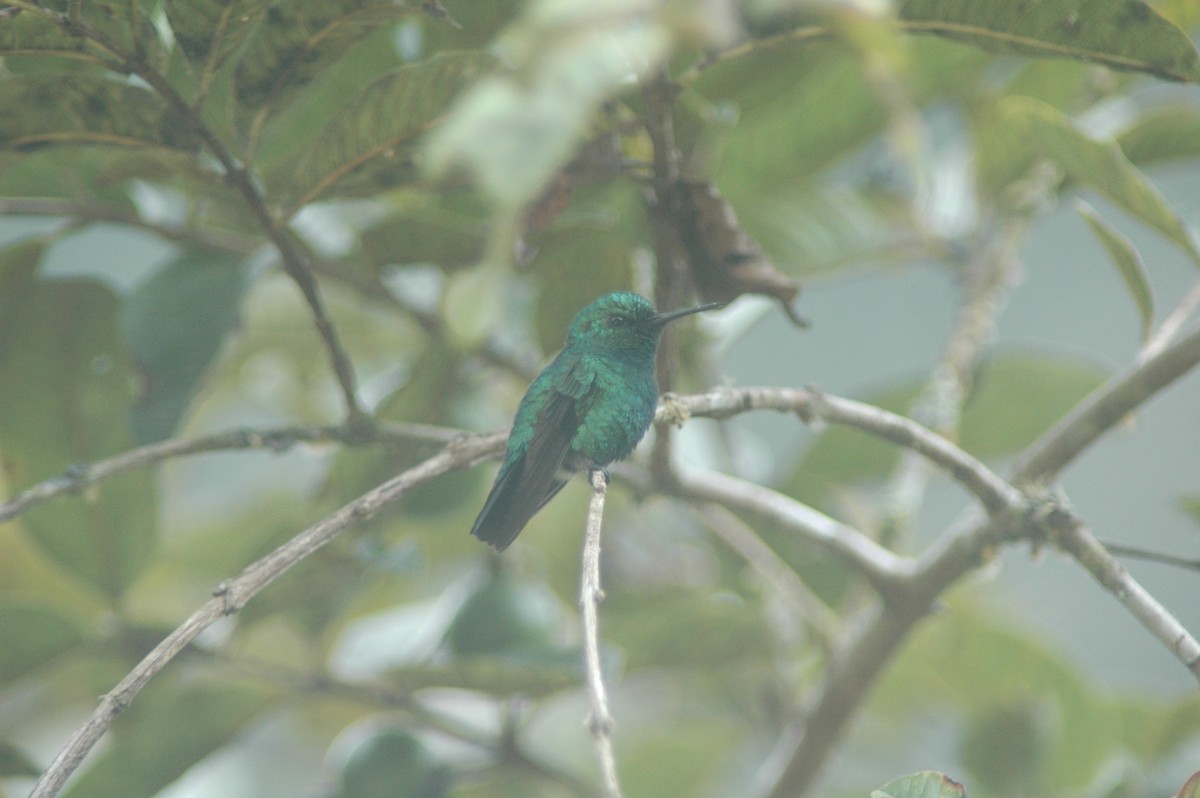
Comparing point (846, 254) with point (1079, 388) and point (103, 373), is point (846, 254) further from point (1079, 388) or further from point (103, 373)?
point (103, 373)

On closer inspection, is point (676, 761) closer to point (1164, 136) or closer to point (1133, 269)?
point (1133, 269)

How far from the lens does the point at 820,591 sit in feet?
7.71

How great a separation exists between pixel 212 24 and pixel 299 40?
0.37ft

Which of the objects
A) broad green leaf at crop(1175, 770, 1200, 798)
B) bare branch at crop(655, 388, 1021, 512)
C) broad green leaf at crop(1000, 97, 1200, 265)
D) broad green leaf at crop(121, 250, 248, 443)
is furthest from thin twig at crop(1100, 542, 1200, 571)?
broad green leaf at crop(121, 250, 248, 443)

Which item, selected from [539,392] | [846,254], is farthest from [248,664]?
[846,254]

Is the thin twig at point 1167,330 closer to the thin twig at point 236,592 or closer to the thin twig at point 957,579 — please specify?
the thin twig at point 957,579

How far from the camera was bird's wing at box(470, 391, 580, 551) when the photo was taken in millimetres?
1418

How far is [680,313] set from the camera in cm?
146

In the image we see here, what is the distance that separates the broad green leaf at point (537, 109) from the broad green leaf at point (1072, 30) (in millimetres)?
855

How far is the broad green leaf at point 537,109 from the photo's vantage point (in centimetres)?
55

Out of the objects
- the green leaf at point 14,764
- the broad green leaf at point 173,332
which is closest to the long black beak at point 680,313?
the broad green leaf at point 173,332

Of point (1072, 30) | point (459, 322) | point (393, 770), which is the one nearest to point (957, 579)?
point (1072, 30)

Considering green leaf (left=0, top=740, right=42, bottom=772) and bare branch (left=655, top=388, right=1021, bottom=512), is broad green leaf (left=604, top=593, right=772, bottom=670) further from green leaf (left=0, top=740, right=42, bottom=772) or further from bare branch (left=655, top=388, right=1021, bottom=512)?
green leaf (left=0, top=740, right=42, bottom=772)

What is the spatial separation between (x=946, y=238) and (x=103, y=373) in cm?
188
